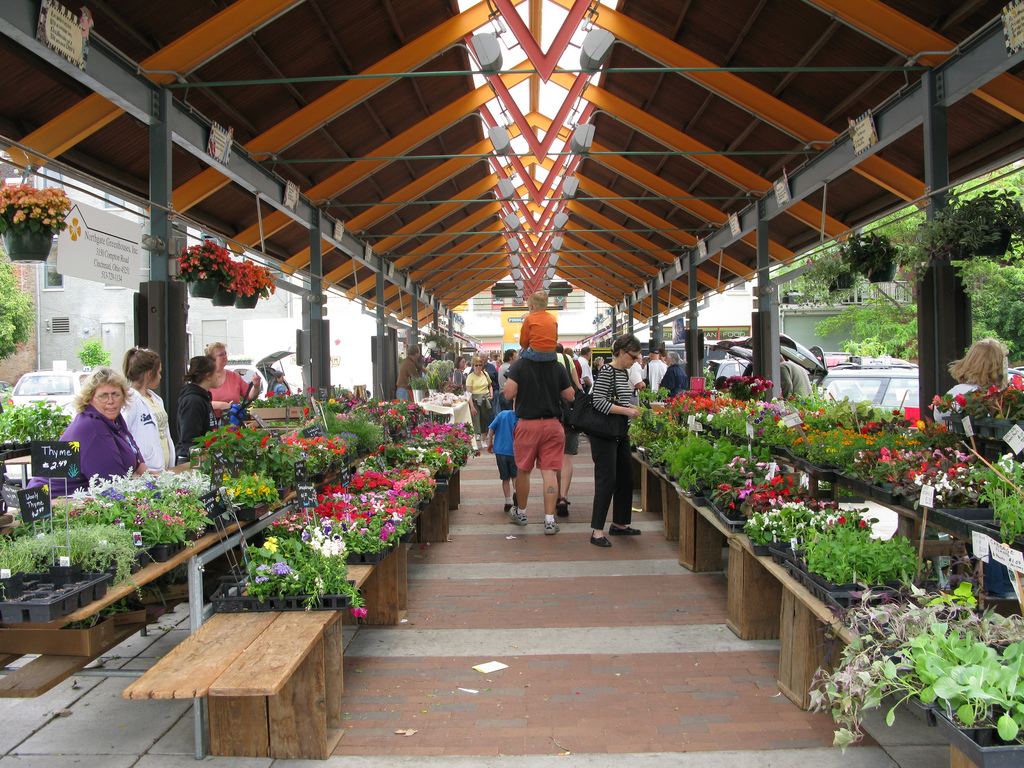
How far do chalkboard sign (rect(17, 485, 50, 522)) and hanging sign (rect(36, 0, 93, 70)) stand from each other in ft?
9.01

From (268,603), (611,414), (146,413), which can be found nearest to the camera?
(268,603)

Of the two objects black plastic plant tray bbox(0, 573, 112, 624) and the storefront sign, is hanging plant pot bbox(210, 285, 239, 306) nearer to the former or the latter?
the storefront sign

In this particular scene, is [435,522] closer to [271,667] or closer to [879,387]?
[271,667]

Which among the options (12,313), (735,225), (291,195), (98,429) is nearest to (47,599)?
(98,429)

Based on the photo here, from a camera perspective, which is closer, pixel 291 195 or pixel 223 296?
pixel 223 296

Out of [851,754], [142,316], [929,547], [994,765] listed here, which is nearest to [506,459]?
[142,316]

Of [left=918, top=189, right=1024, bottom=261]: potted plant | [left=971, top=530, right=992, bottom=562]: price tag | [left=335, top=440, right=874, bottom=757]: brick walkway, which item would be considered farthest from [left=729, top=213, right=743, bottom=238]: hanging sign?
[left=971, top=530, right=992, bottom=562]: price tag

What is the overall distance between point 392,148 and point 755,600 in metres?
7.43

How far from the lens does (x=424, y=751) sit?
9.95 ft

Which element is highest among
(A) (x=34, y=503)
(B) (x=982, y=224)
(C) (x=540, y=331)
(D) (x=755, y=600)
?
(B) (x=982, y=224)

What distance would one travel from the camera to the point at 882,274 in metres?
6.28

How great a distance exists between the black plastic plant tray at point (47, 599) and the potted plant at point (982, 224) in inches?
198

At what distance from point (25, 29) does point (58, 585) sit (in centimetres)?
315

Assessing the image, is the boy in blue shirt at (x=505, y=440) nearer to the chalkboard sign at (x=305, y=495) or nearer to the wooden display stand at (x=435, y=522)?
the wooden display stand at (x=435, y=522)
